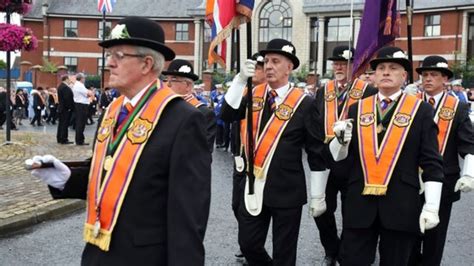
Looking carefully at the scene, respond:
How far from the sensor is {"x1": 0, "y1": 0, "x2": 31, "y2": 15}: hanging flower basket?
1378 centimetres

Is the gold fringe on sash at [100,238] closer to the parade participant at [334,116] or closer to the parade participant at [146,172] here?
the parade participant at [146,172]

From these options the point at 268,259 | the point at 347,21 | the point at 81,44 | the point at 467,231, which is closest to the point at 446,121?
the point at 268,259

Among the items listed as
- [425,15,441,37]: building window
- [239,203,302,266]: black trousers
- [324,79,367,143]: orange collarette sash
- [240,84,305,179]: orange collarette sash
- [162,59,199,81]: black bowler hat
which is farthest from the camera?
[425,15,441,37]: building window

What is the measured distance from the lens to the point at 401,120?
4641 millimetres

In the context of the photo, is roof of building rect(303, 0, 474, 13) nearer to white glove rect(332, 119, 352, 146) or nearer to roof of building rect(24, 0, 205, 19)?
roof of building rect(24, 0, 205, 19)

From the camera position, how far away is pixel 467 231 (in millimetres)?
8078

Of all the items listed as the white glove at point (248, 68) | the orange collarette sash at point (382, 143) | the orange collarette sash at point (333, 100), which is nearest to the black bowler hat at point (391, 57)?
the orange collarette sash at point (382, 143)

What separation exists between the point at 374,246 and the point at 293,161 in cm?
99

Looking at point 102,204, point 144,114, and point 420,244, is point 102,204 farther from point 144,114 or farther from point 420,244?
point 420,244

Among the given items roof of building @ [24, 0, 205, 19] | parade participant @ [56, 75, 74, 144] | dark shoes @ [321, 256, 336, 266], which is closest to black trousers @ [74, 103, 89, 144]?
parade participant @ [56, 75, 74, 144]

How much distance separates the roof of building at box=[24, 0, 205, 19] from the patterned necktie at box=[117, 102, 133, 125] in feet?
172

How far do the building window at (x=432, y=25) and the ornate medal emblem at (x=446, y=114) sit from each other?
132 ft

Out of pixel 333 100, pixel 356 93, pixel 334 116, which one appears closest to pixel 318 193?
pixel 334 116

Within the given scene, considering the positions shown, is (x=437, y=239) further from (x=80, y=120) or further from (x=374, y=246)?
(x=80, y=120)
